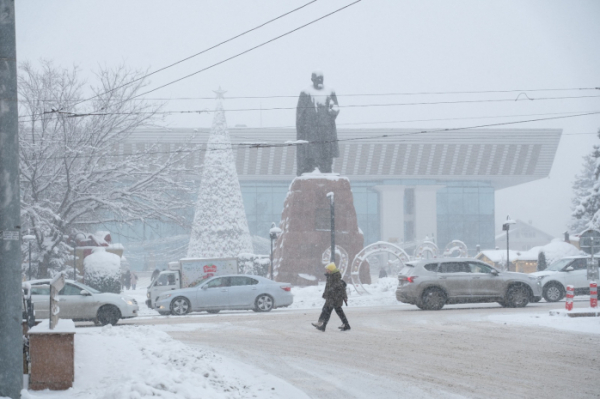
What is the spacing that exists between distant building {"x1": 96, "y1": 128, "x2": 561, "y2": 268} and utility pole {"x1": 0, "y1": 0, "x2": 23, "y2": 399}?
75524 mm

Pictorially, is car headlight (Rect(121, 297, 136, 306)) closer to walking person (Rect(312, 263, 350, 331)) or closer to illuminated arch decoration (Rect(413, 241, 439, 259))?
walking person (Rect(312, 263, 350, 331))

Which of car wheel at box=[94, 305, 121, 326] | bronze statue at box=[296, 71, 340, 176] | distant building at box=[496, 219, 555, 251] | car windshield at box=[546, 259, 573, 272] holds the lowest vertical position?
distant building at box=[496, 219, 555, 251]

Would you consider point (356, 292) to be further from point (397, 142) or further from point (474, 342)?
point (397, 142)

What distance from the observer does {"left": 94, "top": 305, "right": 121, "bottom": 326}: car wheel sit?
20312 millimetres

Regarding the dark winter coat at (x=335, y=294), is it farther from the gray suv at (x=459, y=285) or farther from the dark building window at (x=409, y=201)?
the dark building window at (x=409, y=201)

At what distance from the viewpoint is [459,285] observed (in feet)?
73.7

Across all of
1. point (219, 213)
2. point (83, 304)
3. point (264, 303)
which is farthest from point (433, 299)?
point (219, 213)

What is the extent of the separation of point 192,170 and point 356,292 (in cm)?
868

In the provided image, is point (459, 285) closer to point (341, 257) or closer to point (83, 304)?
point (83, 304)

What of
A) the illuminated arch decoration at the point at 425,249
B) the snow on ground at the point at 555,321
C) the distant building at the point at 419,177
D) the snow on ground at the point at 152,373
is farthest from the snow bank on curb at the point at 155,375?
the distant building at the point at 419,177

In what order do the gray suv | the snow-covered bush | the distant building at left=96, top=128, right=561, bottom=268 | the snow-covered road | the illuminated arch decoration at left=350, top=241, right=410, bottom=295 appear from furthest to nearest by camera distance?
the distant building at left=96, top=128, right=561, bottom=268, the illuminated arch decoration at left=350, top=241, right=410, bottom=295, the snow-covered bush, the gray suv, the snow-covered road

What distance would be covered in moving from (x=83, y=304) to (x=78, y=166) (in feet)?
39.7

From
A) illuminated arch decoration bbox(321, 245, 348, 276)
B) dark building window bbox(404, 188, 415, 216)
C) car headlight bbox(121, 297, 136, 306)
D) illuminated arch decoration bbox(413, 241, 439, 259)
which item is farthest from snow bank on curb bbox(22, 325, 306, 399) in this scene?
dark building window bbox(404, 188, 415, 216)

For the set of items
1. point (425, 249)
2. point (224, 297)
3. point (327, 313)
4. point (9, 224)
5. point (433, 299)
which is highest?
point (9, 224)
